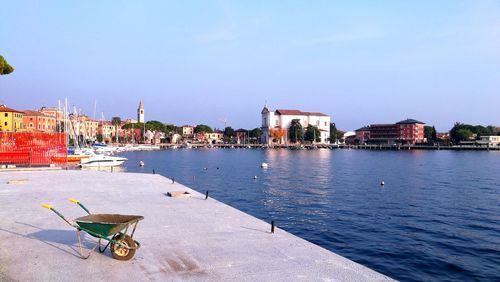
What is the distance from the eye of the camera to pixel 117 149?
131 m

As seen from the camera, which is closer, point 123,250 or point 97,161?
point 123,250

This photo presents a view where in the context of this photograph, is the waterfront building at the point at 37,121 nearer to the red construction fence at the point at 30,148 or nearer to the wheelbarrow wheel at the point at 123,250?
the red construction fence at the point at 30,148

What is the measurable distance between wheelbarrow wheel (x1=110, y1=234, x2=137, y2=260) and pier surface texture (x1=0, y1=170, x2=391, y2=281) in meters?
0.14

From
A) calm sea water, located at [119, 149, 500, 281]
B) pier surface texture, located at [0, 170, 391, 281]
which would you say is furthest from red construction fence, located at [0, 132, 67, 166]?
pier surface texture, located at [0, 170, 391, 281]

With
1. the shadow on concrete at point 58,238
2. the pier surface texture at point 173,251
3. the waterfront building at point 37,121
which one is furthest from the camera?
the waterfront building at point 37,121

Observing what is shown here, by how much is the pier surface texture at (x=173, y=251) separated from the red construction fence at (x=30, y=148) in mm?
24854

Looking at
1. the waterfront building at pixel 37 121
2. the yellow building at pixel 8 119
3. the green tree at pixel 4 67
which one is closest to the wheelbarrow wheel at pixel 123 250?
the green tree at pixel 4 67

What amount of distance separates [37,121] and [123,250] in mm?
169255

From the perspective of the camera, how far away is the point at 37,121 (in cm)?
15800

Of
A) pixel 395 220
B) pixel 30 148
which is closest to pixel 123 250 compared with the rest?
pixel 395 220

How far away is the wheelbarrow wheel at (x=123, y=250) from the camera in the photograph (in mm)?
9742

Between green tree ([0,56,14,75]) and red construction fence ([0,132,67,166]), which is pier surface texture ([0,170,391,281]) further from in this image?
red construction fence ([0,132,67,166])

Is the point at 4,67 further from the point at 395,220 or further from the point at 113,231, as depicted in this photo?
the point at 395,220

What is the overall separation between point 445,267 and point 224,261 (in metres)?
11.5
